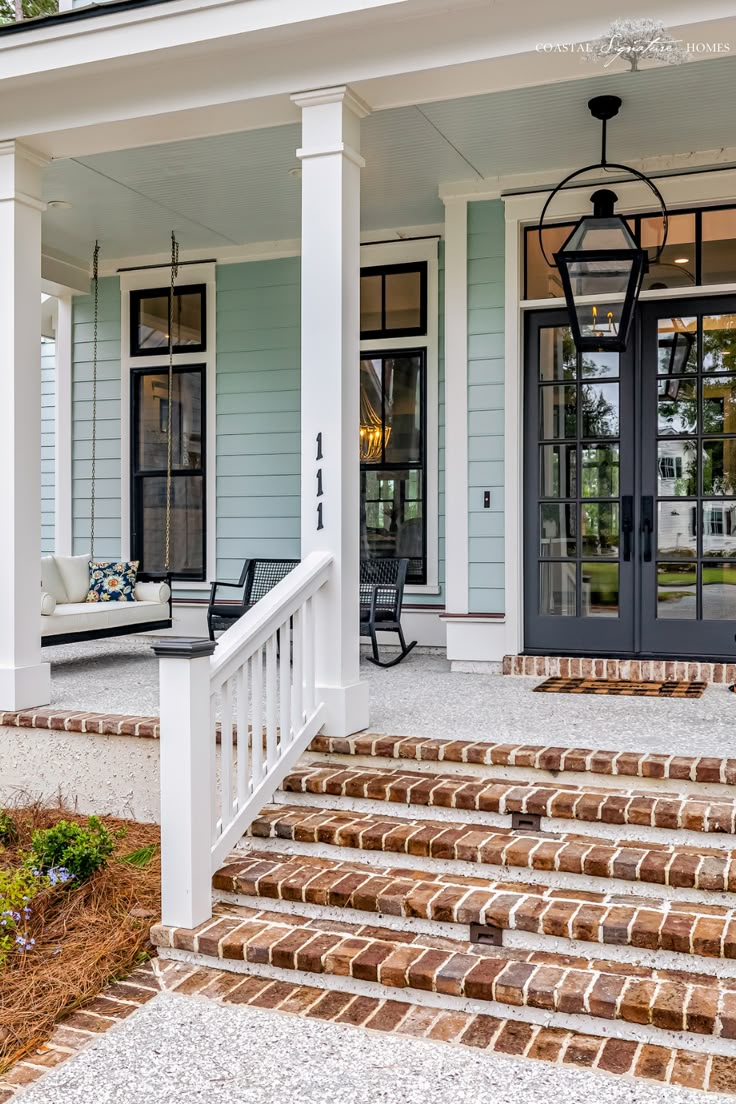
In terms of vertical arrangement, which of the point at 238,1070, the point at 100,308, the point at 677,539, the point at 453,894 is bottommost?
the point at 238,1070

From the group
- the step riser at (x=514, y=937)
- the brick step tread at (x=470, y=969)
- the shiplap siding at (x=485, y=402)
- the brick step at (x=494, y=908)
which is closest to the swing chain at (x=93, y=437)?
the shiplap siding at (x=485, y=402)

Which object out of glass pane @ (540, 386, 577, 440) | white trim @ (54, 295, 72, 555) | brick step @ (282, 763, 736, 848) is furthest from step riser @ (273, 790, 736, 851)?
white trim @ (54, 295, 72, 555)

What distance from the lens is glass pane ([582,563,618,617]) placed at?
549 centimetres

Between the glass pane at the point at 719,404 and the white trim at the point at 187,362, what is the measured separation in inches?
134

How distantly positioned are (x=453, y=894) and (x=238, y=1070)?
0.82 meters

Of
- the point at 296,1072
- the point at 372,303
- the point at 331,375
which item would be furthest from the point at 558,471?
the point at 296,1072

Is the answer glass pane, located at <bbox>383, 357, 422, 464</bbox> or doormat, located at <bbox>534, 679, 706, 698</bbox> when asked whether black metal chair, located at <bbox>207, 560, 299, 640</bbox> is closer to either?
glass pane, located at <bbox>383, 357, 422, 464</bbox>

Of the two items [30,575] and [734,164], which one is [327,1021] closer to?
[30,575]

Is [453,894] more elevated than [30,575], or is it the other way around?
[30,575]

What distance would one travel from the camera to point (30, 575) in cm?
446

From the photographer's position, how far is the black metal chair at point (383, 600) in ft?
19.1

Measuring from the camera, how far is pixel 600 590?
18.1 feet

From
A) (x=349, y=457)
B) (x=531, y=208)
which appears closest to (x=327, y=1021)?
(x=349, y=457)
